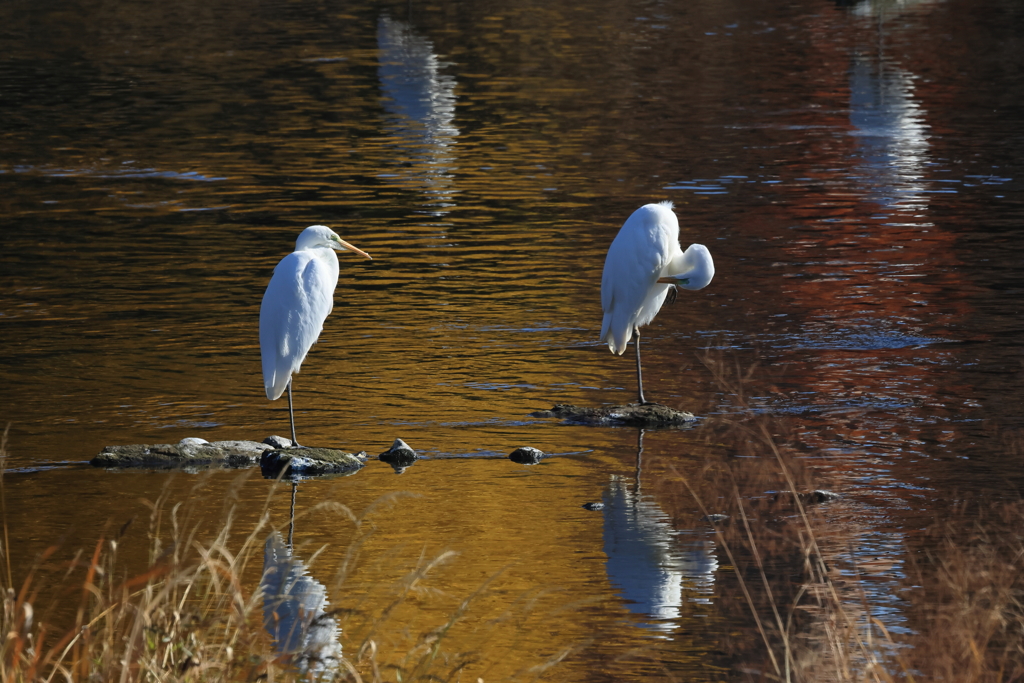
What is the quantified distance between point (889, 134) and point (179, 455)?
676 inches

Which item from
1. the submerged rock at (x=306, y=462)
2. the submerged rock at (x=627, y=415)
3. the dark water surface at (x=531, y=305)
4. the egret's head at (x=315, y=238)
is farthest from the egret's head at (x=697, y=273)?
the submerged rock at (x=306, y=462)

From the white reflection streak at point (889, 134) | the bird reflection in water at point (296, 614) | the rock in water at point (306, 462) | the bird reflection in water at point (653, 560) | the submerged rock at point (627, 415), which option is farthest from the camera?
the white reflection streak at point (889, 134)

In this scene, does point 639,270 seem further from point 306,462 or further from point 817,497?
point 306,462

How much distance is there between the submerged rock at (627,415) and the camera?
9391 millimetres

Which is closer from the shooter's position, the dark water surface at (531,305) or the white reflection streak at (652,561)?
the white reflection streak at (652,561)

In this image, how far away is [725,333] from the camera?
1169cm


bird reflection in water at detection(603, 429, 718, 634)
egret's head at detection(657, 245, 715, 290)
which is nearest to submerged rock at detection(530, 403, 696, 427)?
egret's head at detection(657, 245, 715, 290)

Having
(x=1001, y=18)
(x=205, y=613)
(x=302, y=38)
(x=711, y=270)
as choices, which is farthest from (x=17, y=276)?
(x=1001, y=18)

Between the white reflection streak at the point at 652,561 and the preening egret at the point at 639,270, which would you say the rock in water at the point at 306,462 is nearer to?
the white reflection streak at the point at 652,561

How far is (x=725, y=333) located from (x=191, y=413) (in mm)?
4371

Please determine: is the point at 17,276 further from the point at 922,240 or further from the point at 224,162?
the point at 922,240

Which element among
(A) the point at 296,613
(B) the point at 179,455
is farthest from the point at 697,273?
(A) the point at 296,613

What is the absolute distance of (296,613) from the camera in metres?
5.58

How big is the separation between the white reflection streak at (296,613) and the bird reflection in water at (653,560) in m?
1.40
